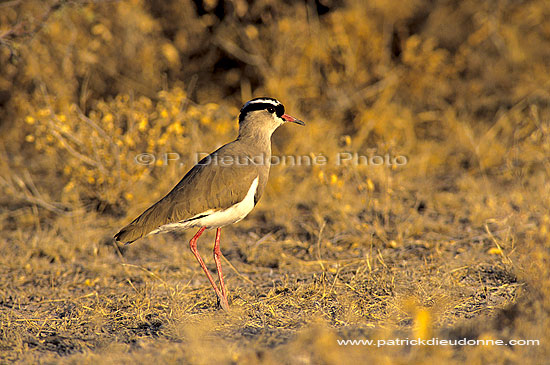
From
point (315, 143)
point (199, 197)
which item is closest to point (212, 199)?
point (199, 197)

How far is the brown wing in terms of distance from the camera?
4.36 m

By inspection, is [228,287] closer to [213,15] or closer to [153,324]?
[153,324]

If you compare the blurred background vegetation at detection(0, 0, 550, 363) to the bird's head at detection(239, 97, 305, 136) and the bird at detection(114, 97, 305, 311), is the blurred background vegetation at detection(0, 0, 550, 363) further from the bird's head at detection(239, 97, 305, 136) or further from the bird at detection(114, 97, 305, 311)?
the bird's head at detection(239, 97, 305, 136)

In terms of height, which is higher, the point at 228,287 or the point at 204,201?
the point at 204,201

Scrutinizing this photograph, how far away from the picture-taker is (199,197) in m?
4.40

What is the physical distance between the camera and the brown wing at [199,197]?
171 inches

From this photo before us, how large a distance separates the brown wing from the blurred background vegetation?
57 centimetres

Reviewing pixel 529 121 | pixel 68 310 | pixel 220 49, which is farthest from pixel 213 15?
pixel 68 310

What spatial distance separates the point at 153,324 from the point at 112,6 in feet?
17.8

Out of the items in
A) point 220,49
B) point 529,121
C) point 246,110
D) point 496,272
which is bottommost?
point 496,272

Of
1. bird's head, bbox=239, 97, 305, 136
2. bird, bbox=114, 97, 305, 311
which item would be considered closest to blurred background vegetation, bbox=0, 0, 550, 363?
bird, bbox=114, 97, 305, 311

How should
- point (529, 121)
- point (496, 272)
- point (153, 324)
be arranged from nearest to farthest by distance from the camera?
1. point (153, 324)
2. point (496, 272)
3. point (529, 121)

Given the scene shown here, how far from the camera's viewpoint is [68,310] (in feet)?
14.7

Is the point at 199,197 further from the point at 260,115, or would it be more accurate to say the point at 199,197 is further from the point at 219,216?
the point at 260,115
